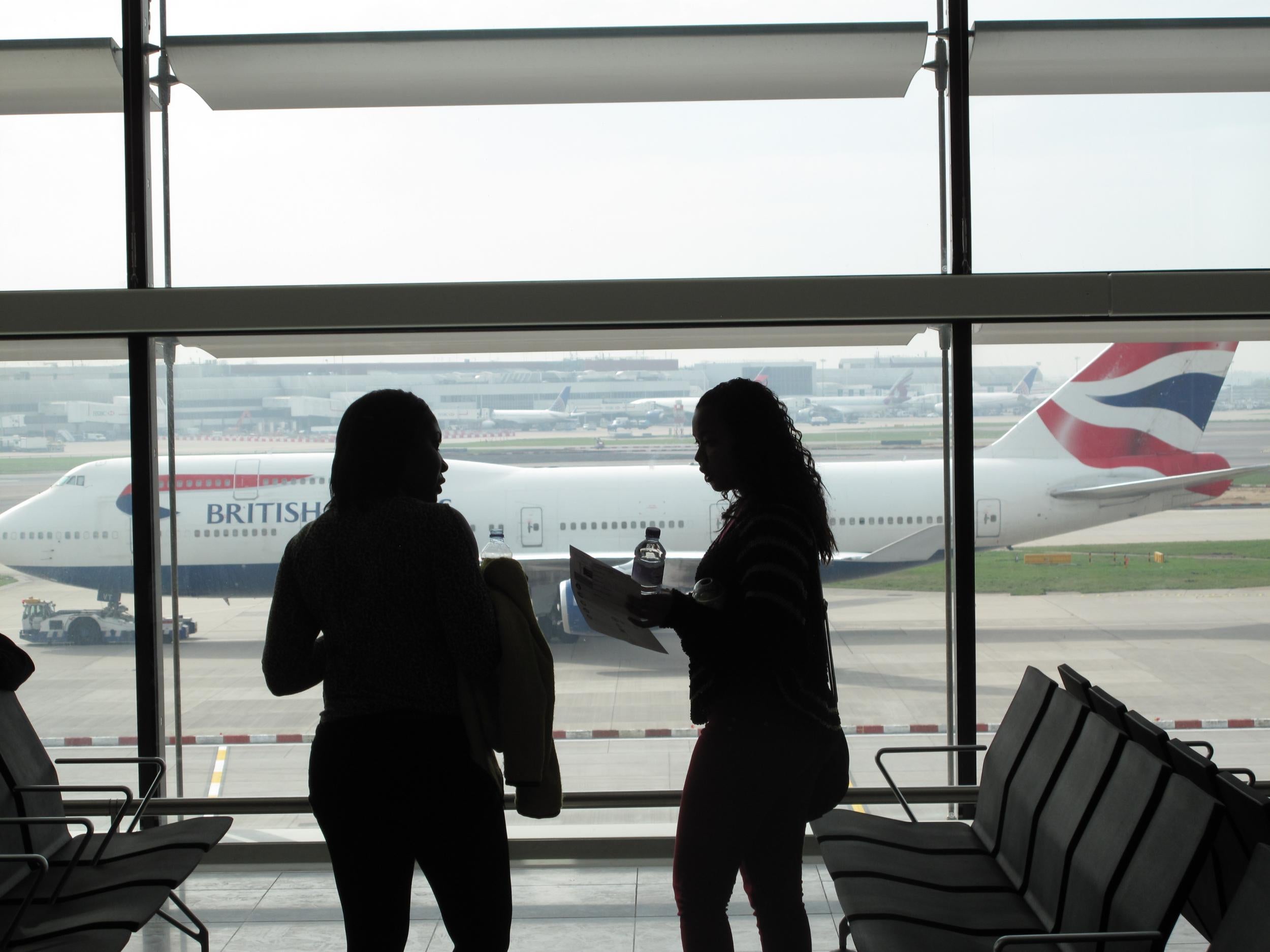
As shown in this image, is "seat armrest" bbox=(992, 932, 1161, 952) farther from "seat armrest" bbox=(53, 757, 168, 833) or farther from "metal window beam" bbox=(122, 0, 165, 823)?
"metal window beam" bbox=(122, 0, 165, 823)

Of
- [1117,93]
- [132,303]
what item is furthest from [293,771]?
[1117,93]

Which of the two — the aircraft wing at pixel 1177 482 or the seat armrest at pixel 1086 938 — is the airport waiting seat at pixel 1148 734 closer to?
the seat armrest at pixel 1086 938

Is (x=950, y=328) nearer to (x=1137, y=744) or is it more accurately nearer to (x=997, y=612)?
(x=997, y=612)

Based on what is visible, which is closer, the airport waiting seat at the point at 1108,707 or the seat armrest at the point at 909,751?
the airport waiting seat at the point at 1108,707

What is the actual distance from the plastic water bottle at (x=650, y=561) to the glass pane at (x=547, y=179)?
1.23 meters

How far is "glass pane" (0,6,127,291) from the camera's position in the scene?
3.41m

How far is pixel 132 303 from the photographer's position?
328 cm

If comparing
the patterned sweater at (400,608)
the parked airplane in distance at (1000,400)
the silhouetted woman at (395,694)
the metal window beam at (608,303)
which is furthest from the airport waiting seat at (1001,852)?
the metal window beam at (608,303)

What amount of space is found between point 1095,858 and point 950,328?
76.6 inches

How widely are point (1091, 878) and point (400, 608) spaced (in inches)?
56.5

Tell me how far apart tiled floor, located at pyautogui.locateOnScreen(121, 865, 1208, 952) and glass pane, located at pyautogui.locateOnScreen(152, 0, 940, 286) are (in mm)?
2033

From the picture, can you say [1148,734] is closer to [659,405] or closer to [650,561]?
[650,561]

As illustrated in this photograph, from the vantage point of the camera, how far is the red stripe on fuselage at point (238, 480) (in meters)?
3.74

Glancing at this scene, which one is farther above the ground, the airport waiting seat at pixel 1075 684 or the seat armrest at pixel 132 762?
the airport waiting seat at pixel 1075 684
